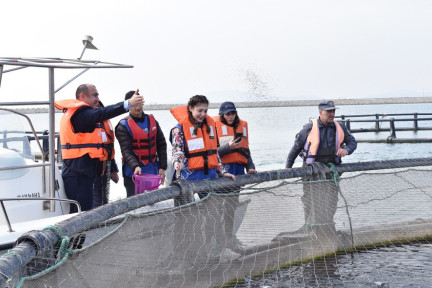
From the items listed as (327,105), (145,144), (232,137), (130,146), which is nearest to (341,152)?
(327,105)

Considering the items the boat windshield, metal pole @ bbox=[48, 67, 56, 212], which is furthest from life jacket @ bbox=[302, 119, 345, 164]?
the boat windshield

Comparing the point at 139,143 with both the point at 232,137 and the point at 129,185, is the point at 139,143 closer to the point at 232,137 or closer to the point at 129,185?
the point at 129,185

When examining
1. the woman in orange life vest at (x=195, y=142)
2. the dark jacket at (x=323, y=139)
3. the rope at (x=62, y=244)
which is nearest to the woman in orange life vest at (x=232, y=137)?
the dark jacket at (x=323, y=139)

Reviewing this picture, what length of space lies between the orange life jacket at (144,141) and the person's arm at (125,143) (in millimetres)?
76

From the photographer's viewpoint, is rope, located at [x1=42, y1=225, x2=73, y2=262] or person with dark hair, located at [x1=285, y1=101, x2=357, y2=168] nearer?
rope, located at [x1=42, y1=225, x2=73, y2=262]

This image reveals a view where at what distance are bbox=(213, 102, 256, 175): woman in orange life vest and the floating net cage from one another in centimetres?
117

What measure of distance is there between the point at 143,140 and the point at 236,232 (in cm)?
230

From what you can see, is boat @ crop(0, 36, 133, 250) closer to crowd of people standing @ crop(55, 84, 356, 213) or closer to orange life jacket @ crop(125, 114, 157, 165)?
crowd of people standing @ crop(55, 84, 356, 213)

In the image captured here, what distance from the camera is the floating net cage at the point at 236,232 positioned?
2.88m

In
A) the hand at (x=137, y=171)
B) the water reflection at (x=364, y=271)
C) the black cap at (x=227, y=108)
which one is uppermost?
the black cap at (x=227, y=108)

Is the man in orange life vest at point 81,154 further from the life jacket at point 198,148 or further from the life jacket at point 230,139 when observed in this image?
the life jacket at point 230,139

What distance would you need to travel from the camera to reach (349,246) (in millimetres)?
5875

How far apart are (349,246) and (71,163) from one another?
9.77ft

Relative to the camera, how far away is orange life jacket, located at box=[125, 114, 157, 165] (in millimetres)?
6656
